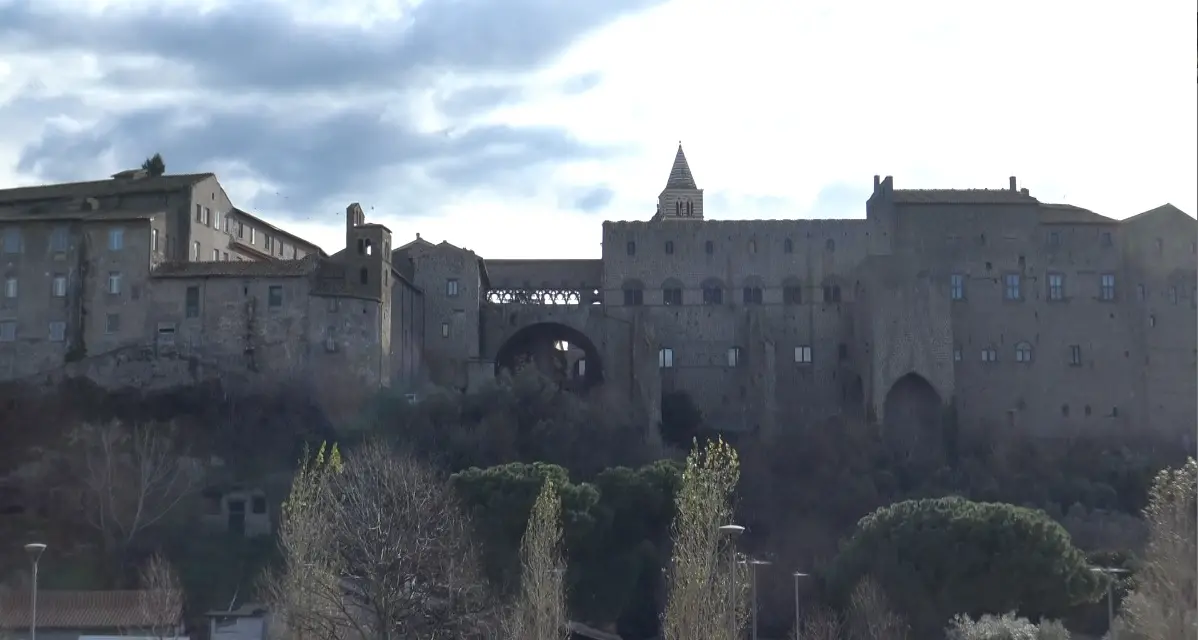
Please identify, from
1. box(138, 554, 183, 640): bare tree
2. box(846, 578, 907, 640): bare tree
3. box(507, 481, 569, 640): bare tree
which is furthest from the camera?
box(138, 554, 183, 640): bare tree

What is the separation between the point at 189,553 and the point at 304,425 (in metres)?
9.03

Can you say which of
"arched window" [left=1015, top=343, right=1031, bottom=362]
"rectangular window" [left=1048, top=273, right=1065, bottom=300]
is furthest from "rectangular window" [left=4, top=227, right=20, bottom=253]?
"rectangular window" [left=1048, top=273, right=1065, bottom=300]

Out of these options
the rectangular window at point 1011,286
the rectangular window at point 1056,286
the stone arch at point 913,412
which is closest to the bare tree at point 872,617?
the stone arch at point 913,412

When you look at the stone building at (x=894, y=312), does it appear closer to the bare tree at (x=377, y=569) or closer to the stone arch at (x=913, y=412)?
the stone arch at (x=913, y=412)

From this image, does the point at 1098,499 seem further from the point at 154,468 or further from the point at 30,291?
the point at 30,291

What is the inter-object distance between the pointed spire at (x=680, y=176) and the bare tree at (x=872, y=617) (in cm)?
4790

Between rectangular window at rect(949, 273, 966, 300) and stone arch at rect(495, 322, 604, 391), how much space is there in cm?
1685

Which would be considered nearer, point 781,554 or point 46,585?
point 46,585

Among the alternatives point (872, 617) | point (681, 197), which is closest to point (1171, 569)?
point (872, 617)

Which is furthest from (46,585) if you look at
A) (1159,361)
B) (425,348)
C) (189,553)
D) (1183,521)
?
(1159,361)

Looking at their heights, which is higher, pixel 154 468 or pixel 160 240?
pixel 160 240

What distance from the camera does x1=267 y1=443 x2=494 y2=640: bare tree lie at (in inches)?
1572

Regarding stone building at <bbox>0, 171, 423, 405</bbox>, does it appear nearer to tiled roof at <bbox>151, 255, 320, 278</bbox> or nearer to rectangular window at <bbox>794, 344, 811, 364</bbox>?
tiled roof at <bbox>151, 255, 320, 278</bbox>

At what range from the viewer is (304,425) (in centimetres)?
7019
